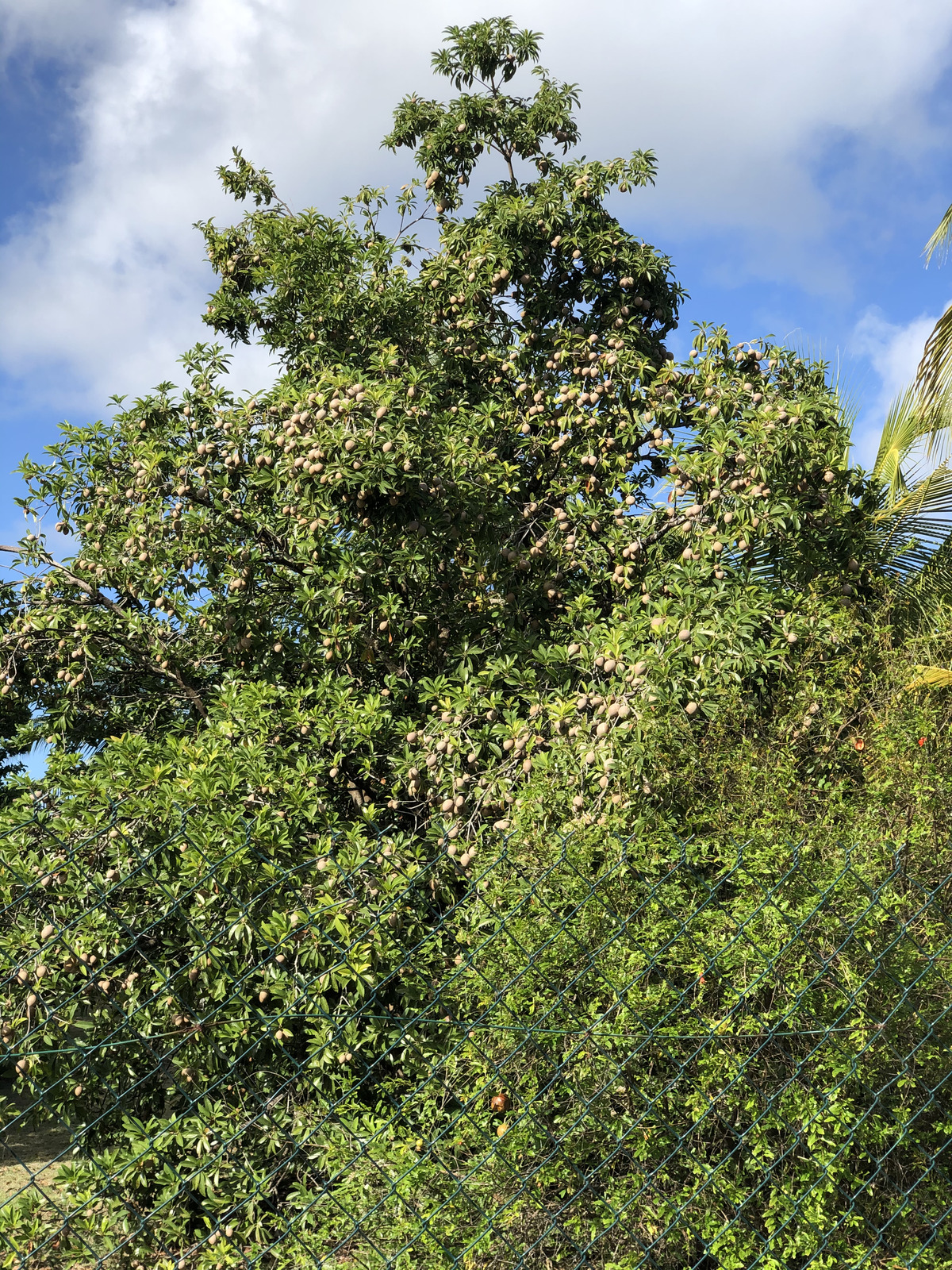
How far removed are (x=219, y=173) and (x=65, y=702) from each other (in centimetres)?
438

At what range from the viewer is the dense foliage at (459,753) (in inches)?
128

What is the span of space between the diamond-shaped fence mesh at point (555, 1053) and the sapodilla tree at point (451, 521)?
0.86 meters

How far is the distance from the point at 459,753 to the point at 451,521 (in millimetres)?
1442

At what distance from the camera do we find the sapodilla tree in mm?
4895

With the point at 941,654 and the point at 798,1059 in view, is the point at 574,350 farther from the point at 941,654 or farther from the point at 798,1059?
the point at 798,1059

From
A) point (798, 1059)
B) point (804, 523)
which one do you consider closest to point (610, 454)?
point (804, 523)

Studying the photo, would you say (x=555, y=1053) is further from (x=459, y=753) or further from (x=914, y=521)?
(x=914, y=521)

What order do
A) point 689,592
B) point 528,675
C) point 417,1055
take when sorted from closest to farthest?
point 417,1055 → point 689,592 → point 528,675

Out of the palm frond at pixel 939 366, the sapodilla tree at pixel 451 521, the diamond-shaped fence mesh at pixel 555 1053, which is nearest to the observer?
the diamond-shaped fence mesh at pixel 555 1053

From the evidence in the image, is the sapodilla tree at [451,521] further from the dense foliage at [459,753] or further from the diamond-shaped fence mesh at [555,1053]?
the diamond-shaped fence mesh at [555,1053]

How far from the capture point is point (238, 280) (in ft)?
25.3

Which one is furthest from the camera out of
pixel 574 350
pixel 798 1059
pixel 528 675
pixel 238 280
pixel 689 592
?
pixel 238 280

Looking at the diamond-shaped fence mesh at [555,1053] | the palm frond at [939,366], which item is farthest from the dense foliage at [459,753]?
the palm frond at [939,366]

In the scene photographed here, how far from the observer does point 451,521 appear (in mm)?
5633
